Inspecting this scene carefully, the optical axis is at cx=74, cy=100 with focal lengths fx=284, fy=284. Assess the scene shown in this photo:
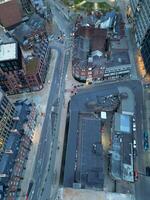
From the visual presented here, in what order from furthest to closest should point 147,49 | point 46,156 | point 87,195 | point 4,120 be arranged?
point 147,49, point 46,156, point 4,120, point 87,195

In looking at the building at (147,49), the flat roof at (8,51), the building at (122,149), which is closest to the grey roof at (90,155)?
the building at (122,149)

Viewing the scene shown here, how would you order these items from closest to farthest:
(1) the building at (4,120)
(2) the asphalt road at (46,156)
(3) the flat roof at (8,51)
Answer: (1) the building at (4,120)
(2) the asphalt road at (46,156)
(3) the flat roof at (8,51)

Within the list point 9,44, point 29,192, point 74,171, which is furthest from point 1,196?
point 9,44

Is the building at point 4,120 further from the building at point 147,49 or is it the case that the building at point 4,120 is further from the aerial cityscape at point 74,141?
the building at point 147,49

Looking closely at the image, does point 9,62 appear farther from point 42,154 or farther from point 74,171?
point 74,171

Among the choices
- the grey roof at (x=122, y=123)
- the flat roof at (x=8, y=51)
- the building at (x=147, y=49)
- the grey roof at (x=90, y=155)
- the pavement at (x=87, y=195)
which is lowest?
the pavement at (x=87, y=195)

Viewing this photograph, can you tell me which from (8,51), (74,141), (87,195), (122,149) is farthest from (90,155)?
(8,51)

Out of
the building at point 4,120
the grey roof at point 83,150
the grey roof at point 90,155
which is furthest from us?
the building at point 4,120

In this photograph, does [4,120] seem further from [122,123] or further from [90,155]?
[122,123]
